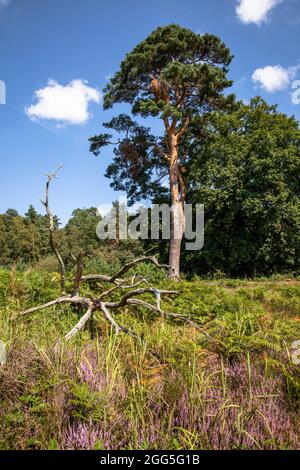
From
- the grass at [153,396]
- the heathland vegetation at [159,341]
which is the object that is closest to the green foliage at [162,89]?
the heathland vegetation at [159,341]

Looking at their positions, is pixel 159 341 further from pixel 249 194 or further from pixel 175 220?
pixel 249 194

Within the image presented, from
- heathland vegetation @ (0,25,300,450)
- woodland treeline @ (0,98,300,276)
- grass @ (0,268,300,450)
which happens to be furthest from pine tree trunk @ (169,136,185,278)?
grass @ (0,268,300,450)

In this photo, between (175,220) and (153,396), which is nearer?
(153,396)

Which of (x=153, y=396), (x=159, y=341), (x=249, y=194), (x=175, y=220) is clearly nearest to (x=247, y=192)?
(x=249, y=194)

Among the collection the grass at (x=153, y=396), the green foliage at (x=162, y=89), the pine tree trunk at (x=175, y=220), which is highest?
the green foliage at (x=162, y=89)

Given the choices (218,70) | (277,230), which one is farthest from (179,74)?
(277,230)

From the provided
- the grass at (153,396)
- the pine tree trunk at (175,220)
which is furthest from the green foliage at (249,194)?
the grass at (153,396)

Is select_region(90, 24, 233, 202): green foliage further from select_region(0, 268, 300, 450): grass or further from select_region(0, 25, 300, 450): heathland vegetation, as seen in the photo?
select_region(0, 268, 300, 450): grass

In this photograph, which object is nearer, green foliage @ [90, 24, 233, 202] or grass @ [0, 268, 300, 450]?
grass @ [0, 268, 300, 450]

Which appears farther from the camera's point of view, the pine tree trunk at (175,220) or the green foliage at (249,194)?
the green foliage at (249,194)

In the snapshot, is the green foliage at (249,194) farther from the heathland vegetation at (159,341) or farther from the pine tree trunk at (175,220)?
the pine tree trunk at (175,220)

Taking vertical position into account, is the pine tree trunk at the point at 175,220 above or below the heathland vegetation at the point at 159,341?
above

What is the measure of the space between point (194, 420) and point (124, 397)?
0.57 metres
